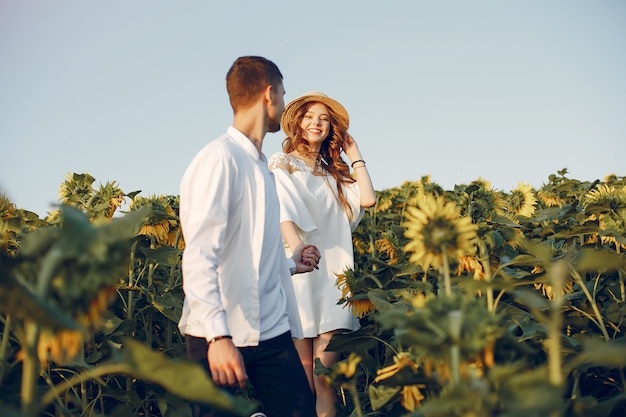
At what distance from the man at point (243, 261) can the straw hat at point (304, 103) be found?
1559 millimetres

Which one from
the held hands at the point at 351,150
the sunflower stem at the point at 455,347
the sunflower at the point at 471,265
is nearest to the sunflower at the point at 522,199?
the held hands at the point at 351,150

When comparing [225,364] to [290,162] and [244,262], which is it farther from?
[290,162]

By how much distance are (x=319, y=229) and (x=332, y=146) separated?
580mm

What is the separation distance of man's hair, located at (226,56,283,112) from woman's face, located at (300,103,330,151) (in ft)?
4.86

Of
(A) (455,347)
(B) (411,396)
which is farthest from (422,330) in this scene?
(B) (411,396)

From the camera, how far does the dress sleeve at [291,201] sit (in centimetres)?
360

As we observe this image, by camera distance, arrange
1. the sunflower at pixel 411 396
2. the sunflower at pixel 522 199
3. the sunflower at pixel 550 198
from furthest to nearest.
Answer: the sunflower at pixel 550 198, the sunflower at pixel 522 199, the sunflower at pixel 411 396

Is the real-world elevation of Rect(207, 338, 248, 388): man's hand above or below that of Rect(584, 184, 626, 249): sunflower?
below

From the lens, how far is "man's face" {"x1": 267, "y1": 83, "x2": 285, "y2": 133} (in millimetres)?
2368

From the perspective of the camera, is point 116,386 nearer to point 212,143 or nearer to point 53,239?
point 212,143

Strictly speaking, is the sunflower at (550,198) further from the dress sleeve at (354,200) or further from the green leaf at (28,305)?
the green leaf at (28,305)

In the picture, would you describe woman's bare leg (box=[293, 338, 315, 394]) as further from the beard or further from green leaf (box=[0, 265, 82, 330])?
green leaf (box=[0, 265, 82, 330])

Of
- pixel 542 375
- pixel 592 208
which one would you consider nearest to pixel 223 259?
pixel 542 375

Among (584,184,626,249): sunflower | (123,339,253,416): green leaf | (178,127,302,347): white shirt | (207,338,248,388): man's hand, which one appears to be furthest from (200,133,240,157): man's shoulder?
(584,184,626,249): sunflower
